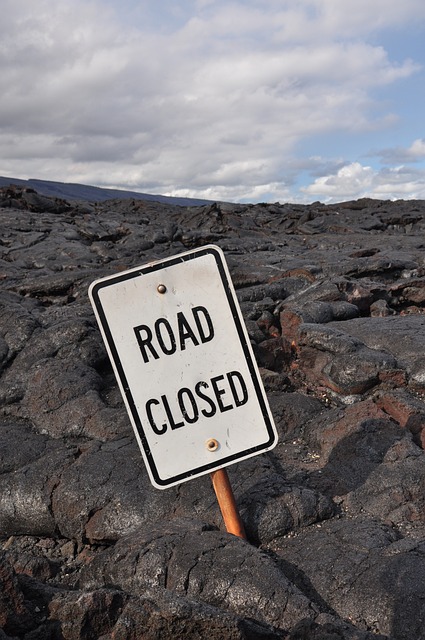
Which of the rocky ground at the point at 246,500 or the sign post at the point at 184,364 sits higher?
the sign post at the point at 184,364

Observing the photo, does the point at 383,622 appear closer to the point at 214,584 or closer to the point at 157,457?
the point at 214,584

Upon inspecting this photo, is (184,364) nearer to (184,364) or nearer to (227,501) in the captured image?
(184,364)

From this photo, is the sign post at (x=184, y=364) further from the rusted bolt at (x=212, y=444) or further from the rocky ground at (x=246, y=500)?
the rocky ground at (x=246, y=500)

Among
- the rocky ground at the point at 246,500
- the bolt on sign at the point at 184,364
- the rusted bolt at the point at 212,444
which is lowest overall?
the rocky ground at the point at 246,500

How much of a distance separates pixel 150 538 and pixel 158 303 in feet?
4.58

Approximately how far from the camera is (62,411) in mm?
6016

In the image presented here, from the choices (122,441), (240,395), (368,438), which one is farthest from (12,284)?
(240,395)

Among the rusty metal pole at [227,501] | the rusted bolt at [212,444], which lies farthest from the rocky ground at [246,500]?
the rusted bolt at [212,444]

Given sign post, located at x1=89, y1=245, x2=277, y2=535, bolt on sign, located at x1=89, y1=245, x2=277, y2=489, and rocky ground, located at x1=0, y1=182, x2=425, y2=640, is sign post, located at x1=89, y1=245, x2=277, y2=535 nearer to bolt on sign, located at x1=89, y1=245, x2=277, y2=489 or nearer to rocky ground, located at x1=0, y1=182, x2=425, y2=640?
bolt on sign, located at x1=89, y1=245, x2=277, y2=489

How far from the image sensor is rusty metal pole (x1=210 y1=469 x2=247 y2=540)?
3.50m

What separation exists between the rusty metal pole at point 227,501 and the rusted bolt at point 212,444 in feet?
0.77

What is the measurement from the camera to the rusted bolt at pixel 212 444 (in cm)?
324

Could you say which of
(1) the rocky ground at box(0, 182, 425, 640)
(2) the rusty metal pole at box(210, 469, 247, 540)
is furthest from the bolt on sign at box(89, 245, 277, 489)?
(1) the rocky ground at box(0, 182, 425, 640)

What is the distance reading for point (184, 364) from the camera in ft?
10.5
